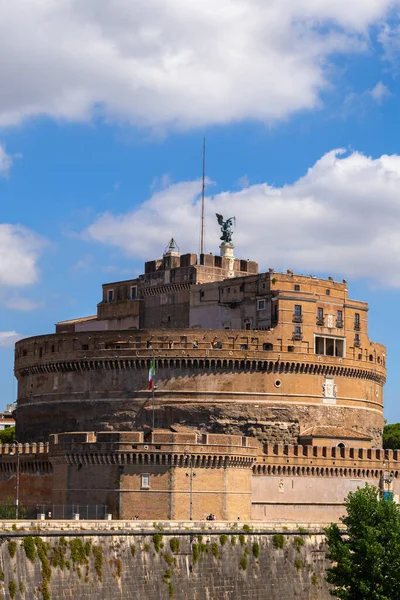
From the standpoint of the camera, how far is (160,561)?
62.2 m

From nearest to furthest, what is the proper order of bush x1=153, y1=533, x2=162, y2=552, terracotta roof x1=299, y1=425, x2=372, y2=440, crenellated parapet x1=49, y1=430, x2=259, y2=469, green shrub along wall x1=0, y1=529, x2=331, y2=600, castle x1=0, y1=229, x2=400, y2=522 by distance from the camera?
1. green shrub along wall x1=0, y1=529, x2=331, y2=600
2. bush x1=153, y1=533, x2=162, y2=552
3. crenellated parapet x1=49, y1=430, x2=259, y2=469
4. castle x1=0, y1=229, x2=400, y2=522
5. terracotta roof x1=299, y1=425, x2=372, y2=440

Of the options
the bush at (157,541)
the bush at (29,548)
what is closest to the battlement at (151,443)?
the bush at (157,541)

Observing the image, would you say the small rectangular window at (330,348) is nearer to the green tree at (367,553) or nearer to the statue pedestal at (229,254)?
the statue pedestal at (229,254)

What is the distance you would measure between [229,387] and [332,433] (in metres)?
7.14

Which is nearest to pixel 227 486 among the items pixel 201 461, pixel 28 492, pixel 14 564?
pixel 201 461

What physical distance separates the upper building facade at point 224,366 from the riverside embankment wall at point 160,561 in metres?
19.2

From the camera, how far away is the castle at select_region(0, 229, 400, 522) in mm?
81312

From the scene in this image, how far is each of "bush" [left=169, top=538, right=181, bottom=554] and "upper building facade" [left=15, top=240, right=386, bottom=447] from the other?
25386 millimetres

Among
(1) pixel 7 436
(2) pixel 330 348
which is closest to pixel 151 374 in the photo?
(2) pixel 330 348

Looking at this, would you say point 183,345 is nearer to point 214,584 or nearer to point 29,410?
point 29,410

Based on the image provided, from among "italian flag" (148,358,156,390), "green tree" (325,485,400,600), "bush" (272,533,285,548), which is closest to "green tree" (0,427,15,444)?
"italian flag" (148,358,156,390)

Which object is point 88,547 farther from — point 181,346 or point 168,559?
point 181,346

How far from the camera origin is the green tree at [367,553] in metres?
62.8

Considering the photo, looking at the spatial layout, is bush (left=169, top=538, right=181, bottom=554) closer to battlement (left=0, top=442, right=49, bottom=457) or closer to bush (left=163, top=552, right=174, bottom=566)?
bush (left=163, top=552, right=174, bottom=566)
